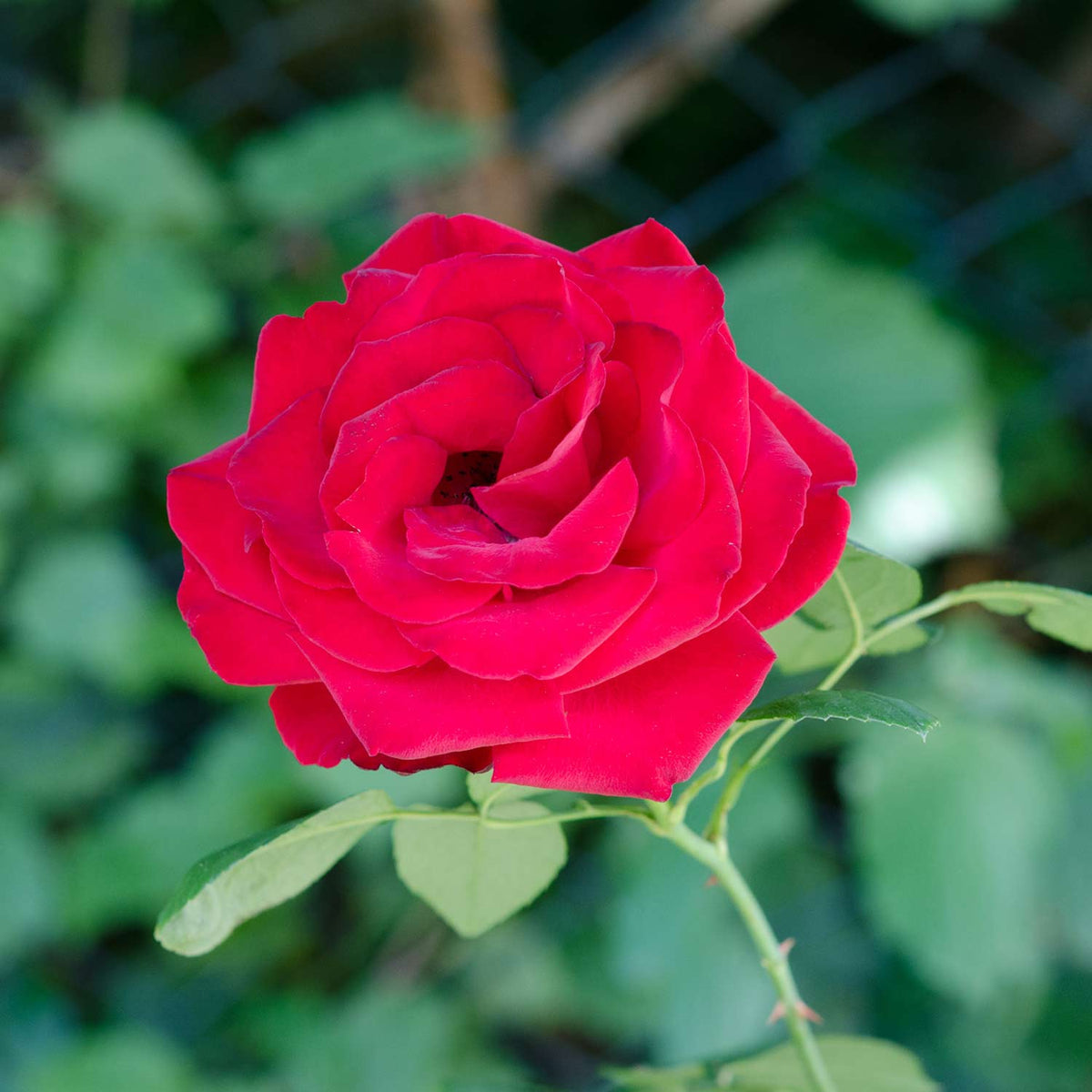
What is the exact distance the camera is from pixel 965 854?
0.86 metres

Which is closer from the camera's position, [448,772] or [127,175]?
[448,772]

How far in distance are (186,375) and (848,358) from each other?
677mm

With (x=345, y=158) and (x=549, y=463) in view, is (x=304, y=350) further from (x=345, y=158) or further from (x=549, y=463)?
(x=345, y=158)

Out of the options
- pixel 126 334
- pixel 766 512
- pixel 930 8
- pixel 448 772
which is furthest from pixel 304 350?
pixel 930 8

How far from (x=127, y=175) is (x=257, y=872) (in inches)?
41.0

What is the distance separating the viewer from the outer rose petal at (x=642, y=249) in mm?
325

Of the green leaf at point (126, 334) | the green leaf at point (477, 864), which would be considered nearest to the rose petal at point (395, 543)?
the green leaf at point (477, 864)

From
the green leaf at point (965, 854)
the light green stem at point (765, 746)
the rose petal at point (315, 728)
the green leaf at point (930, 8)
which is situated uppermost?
the rose petal at point (315, 728)

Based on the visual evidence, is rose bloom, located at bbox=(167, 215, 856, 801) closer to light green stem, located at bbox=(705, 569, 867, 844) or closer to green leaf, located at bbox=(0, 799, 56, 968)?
light green stem, located at bbox=(705, 569, 867, 844)

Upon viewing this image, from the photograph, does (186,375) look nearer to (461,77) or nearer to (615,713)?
(461,77)

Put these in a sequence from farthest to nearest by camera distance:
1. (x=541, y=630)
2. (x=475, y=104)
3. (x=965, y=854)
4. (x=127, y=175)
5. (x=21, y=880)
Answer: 1. (x=475, y=104)
2. (x=127, y=175)
3. (x=21, y=880)
4. (x=965, y=854)
5. (x=541, y=630)

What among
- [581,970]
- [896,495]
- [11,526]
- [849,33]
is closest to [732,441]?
[896,495]

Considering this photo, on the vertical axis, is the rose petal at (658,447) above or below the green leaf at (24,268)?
above

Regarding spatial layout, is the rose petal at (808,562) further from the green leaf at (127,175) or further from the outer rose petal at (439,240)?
the green leaf at (127,175)
